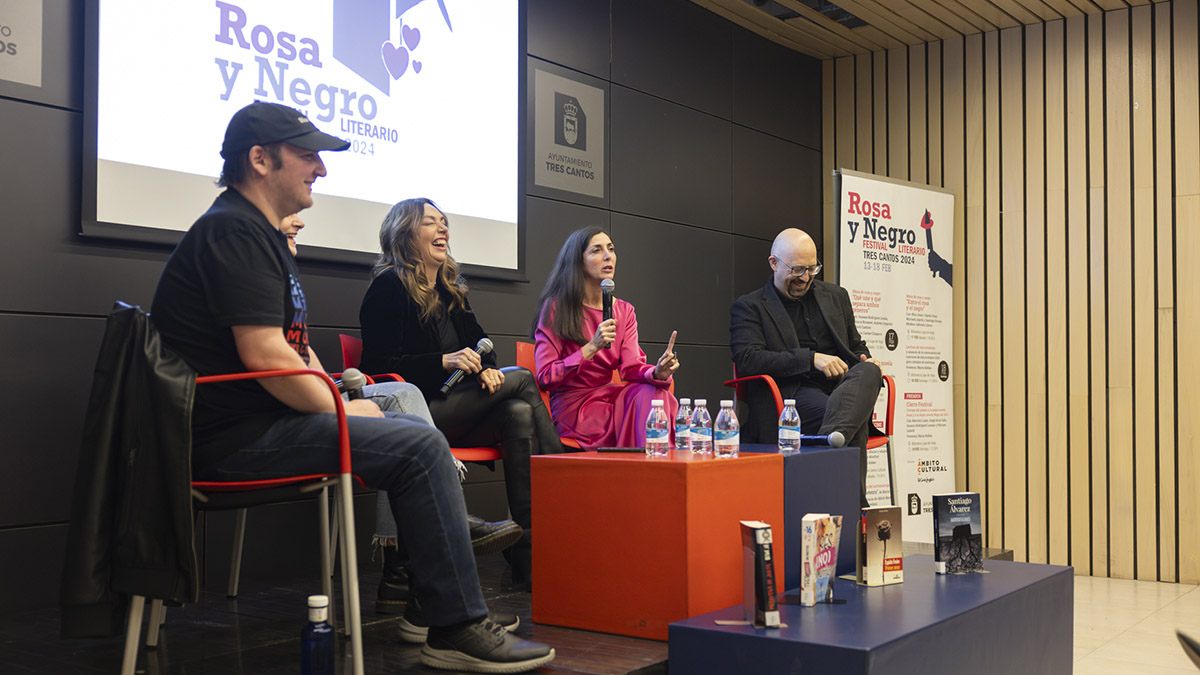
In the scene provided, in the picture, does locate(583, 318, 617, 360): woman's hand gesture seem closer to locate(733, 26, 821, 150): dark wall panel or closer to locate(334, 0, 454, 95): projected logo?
locate(334, 0, 454, 95): projected logo

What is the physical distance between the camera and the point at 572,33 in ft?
16.5

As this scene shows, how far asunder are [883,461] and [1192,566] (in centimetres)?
161

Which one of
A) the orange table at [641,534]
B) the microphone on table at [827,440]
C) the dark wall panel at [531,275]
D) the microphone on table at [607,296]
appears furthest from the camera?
the dark wall panel at [531,275]

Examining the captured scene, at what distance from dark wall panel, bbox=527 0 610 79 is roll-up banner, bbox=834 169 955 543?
1451 mm

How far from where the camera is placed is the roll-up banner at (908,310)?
5.59 m

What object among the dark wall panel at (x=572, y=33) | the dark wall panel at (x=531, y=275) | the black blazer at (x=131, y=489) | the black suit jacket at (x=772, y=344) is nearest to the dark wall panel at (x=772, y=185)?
the dark wall panel at (x=572, y=33)

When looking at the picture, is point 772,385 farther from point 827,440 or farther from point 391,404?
point 391,404

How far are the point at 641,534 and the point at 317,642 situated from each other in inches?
36.2

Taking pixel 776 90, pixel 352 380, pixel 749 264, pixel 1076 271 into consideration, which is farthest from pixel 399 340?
pixel 1076 271

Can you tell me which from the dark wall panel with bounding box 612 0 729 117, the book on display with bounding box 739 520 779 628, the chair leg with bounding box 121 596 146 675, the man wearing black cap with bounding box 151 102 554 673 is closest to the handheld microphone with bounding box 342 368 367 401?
the man wearing black cap with bounding box 151 102 554 673

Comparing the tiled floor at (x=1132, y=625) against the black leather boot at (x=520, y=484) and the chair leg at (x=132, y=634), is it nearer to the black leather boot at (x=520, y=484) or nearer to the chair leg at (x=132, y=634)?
the black leather boot at (x=520, y=484)

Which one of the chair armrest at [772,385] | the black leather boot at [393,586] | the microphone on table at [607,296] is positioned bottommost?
the black leather boot at [393,586]

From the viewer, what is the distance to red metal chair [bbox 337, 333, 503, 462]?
3254mm

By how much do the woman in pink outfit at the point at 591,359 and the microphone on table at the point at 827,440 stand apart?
510 millimetres
